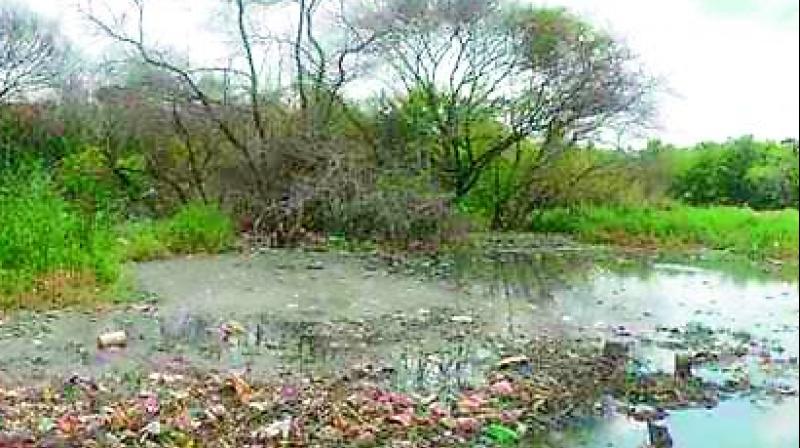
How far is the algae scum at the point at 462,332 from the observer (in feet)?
9.64

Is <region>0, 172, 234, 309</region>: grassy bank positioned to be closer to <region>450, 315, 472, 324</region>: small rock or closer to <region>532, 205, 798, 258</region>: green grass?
<region>450, 315, 472, 324</region>: small rock

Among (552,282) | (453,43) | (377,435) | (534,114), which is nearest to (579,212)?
(534,114)

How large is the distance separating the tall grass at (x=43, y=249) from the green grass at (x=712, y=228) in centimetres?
233

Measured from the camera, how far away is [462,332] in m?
4.12

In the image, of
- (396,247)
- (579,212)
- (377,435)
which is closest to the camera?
(377,435)

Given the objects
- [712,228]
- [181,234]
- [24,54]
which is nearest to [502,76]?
[181,234]

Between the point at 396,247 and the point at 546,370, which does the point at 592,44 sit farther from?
the point at 546,370

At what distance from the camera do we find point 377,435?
8.55ft

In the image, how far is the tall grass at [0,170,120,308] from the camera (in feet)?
14.1

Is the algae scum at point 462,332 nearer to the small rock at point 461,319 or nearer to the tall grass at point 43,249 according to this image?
the small rock at point 461,319

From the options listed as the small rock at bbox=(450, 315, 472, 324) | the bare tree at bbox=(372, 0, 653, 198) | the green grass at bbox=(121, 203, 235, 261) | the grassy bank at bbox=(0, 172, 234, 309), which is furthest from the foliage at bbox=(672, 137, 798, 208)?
the bare tree at bbox=(372, 0, 653, 198)

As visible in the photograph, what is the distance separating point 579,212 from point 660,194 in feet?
16.6

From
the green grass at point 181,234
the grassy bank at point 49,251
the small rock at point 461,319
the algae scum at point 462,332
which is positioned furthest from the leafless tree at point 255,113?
the small rock at point 461,319

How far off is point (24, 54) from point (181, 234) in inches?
66.0
